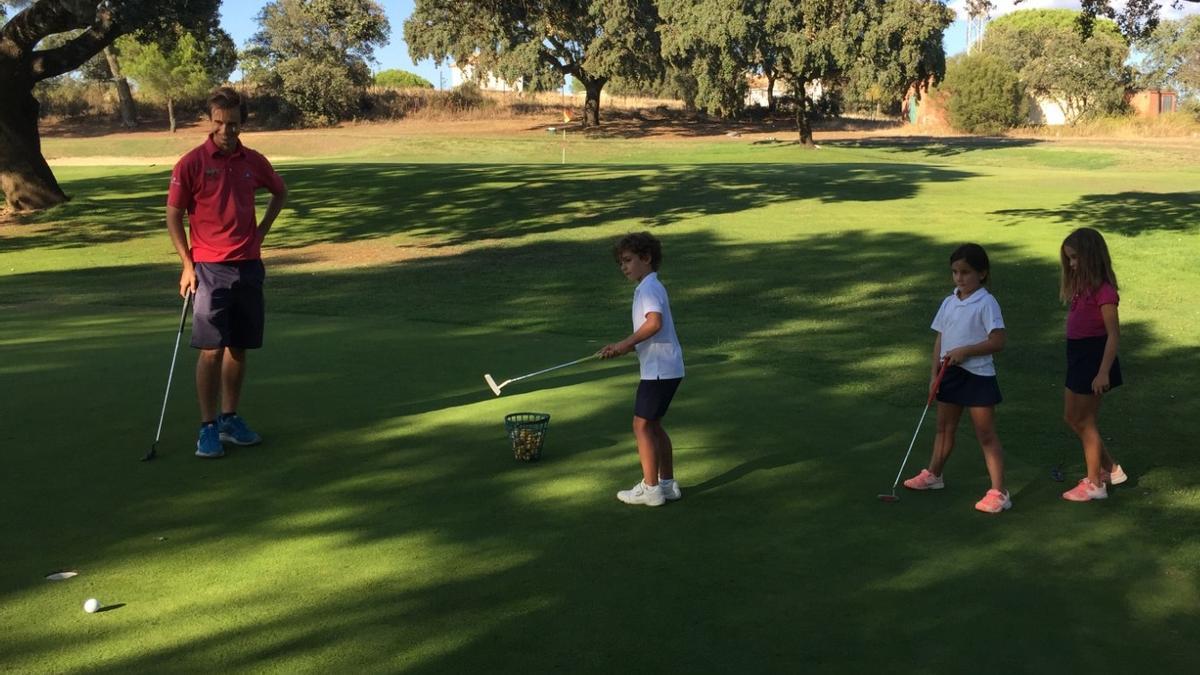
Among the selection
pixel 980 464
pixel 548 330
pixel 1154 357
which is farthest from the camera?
pixel 548 330

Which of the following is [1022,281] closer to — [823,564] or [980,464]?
[980,464]

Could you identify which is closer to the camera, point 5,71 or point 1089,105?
point 5,71

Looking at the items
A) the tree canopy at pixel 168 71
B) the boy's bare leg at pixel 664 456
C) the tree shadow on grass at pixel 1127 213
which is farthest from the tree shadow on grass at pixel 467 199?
the tree canopy at pixel 168 71

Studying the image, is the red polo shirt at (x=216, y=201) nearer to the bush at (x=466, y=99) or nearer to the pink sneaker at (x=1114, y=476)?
the pink sneaker at (x=1114, y=476)

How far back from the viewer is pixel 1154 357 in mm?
10227

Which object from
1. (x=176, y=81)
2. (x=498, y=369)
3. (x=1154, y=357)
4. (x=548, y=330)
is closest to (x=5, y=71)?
(x=548, y=330)

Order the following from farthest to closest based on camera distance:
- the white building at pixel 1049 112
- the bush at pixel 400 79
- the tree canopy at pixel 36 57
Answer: the bush at pixel 400 79 → the white building at pixel 1049 112 → the tree canopy at pixel 36 57

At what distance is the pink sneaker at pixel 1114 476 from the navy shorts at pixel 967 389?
2.62ft

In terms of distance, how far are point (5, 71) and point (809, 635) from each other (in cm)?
2500

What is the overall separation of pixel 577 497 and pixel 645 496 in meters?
0.38

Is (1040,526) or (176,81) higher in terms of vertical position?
(176,81)

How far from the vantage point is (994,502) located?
571 cm

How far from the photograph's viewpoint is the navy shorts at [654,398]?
5719 mm

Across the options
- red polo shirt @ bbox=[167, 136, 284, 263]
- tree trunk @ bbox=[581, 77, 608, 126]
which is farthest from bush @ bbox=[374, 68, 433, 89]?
red polo shirt @ bbox=[167, 136, 284, 263]
